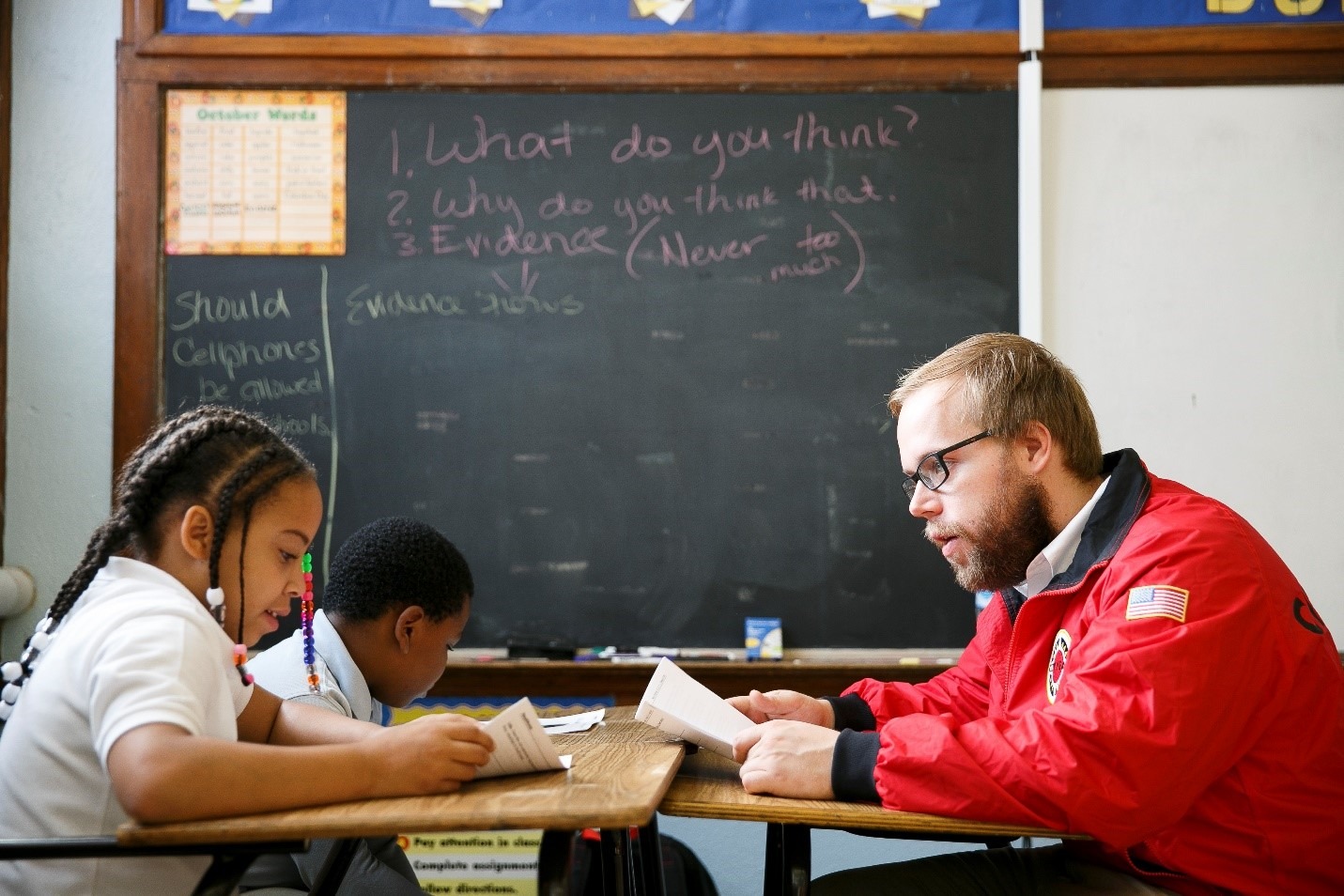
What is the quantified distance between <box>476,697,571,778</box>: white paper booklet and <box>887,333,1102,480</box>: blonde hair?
846 mm

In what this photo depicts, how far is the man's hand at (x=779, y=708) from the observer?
6.12 ft

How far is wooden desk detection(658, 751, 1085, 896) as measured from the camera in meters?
1.35

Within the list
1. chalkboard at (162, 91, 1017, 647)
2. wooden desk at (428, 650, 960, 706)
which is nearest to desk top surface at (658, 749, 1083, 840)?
wooden desk at (428, 650, 960, 706)

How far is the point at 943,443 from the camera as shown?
1.83 meters

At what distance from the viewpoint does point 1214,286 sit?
3.31 m

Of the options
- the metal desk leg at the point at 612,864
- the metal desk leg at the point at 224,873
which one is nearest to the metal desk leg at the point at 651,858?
the metal desk leg at the point at 612,864

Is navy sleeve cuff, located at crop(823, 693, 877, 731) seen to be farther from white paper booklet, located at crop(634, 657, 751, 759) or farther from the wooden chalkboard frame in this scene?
the wooden chalkboard frame

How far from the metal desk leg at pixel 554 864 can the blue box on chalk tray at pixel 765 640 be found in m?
2.02

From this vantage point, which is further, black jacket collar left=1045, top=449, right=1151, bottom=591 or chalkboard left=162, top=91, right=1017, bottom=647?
chalkboard left=162, top=91, right=1017, bottom=647

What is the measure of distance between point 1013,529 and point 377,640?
1.08 metres

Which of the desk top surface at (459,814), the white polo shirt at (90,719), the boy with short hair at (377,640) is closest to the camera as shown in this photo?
the desk top surface at (459,814)

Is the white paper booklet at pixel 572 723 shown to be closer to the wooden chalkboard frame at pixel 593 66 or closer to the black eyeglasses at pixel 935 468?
the black eyeglasses at pixel 935 468

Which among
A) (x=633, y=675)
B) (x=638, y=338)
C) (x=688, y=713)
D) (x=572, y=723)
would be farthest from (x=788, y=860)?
(x=638, y=338)

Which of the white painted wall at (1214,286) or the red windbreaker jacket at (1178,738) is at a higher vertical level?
the white painted wall at (1214,286)
